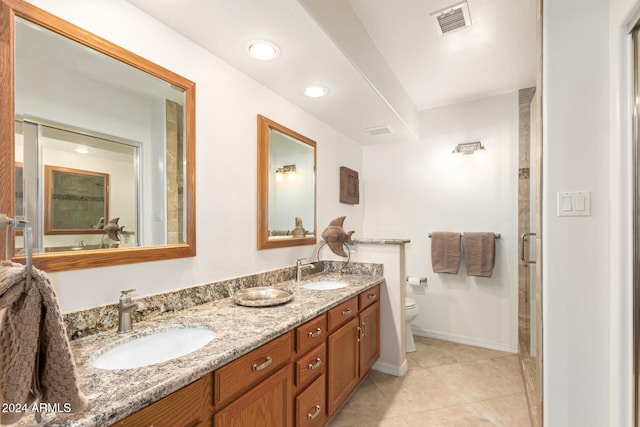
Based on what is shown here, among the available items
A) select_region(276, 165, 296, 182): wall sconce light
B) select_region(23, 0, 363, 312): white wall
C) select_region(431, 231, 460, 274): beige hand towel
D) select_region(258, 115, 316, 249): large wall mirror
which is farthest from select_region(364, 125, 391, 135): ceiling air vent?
select_region(431, 231, 460, 274): beige hand towel

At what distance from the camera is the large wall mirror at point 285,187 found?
2.09 metres

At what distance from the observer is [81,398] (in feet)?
2.14

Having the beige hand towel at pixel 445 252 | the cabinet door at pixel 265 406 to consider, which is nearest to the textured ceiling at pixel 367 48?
the beige hand towel at pixel 445 252

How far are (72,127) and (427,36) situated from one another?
86.0 inches

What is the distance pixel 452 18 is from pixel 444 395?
2602 millimetres

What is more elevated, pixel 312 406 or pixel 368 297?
pixel 368 297

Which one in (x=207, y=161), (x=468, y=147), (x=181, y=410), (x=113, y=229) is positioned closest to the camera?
(x=181, y=410)

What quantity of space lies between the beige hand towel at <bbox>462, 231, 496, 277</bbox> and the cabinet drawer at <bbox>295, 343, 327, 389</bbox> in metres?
2.00

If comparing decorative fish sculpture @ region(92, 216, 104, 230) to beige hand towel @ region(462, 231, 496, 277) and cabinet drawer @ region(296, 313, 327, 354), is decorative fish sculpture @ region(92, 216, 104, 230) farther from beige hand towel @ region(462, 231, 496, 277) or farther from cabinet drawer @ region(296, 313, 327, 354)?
beige hand towel @ region(462, 231, 496, 277)

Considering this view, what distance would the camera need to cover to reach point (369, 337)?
7.64 feet

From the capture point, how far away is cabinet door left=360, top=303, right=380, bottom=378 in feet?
7.16

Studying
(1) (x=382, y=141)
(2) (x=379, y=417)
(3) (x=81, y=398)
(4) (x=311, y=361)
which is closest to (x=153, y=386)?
(3) (x=81, y=398)

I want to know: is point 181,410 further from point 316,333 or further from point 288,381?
point 316,333

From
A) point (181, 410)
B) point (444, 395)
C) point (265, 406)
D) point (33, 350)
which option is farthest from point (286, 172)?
point (444, 395)
